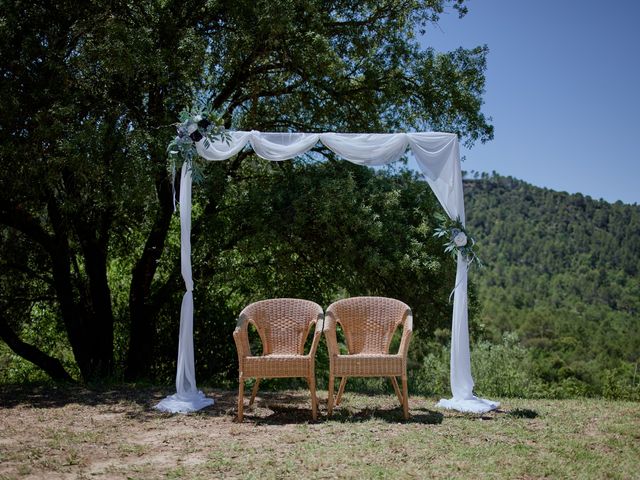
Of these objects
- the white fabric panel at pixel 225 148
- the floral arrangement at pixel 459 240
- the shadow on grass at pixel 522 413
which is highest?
the white fabric panel at pixel 225 148

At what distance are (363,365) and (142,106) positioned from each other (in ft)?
15.5

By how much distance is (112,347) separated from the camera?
30.2 ft

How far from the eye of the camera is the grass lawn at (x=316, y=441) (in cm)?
377

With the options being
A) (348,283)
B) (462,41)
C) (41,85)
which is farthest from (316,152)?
(41,85)

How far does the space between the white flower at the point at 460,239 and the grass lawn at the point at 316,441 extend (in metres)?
1.52

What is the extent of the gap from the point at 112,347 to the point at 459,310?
18.3ft

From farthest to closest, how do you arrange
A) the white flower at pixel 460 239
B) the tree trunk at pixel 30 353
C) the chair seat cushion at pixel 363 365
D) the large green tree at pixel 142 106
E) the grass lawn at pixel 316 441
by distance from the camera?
the tree trunk at pixel 30 353 → the large green tree at pixel 142 106 → the white flower at pixel 460 239 → the chair seat cushion at pixel 363 365 → the grass lawn at pixel 316 441

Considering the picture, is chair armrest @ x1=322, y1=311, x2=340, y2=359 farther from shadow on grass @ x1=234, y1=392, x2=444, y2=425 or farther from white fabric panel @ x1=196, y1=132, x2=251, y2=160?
white fabric panel @ x1=196, y1=132, x2=251, y2=160

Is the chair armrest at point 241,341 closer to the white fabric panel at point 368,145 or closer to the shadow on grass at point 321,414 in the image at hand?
the shadow on grass at point 321,414

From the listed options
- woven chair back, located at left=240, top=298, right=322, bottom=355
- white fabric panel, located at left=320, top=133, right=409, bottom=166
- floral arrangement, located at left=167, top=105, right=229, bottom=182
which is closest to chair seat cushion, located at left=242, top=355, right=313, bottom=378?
woven chair back, located at left=240, top=298, right=322, bottom=355

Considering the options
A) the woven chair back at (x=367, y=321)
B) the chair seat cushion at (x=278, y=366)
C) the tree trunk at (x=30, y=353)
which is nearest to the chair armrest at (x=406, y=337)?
the woven chair back at (x=367, y=321)

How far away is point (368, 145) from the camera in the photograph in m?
6.16

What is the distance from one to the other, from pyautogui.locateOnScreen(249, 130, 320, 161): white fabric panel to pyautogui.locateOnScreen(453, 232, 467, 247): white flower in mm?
1627

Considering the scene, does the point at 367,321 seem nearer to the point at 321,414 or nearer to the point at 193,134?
the point at 321,414
